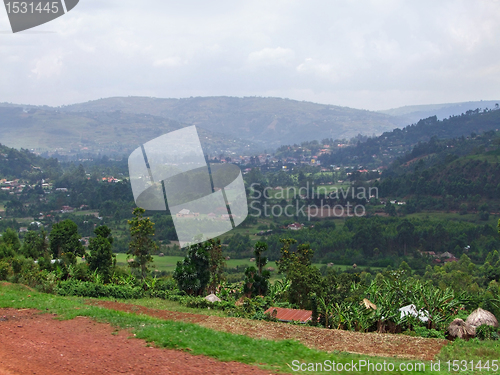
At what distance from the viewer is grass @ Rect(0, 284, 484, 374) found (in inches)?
246

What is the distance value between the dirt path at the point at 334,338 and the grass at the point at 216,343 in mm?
364

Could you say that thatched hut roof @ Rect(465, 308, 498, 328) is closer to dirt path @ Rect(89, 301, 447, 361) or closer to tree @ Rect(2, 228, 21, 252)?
dirt path @ Rect(89, 301, 447, 361)

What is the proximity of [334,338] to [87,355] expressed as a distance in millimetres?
3864

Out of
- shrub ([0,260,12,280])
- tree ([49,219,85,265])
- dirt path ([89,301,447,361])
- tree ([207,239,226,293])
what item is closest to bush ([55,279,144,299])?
shrub ([0,260,12,280])

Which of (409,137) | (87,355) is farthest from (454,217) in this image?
(409,137)

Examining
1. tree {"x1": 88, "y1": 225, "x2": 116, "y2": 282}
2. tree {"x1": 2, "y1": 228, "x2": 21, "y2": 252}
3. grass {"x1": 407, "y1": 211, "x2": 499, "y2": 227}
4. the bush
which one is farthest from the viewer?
grass {"x1": 407, "y1": 211, "x2": 499, "y2": 227}

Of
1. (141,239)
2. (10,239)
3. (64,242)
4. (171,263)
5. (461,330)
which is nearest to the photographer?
(461,330)

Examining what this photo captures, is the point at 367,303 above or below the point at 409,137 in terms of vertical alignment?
below

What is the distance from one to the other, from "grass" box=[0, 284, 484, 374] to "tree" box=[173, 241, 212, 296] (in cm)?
515

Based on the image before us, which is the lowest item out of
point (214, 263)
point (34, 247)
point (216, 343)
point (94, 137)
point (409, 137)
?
point (214, 263)

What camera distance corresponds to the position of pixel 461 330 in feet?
28.7

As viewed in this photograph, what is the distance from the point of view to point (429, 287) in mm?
11016

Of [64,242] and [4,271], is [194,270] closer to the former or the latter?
[4,271]

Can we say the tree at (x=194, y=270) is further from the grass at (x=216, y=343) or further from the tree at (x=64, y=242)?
the tree at (x=64, y=242)
